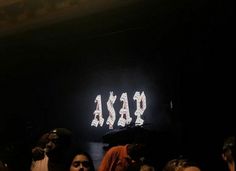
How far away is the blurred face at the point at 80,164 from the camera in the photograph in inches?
194

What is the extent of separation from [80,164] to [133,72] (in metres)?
2.28

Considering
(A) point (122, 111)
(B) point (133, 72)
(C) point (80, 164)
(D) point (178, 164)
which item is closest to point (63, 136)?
(C) point (80, 164)

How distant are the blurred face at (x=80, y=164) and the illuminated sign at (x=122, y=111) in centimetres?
156

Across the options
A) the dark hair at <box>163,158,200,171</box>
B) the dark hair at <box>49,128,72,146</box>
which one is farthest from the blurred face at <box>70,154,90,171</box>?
the dark hair at <box>163,158,200,171</box>

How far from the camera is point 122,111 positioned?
6.51 metres

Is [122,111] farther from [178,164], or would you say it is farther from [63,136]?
[178,164]

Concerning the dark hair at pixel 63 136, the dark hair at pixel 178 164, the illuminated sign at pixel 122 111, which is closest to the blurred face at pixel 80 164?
the dark hair at pixel 63 136

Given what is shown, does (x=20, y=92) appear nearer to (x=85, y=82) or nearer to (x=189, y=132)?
(x=85, y=82)

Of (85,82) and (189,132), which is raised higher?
(85,82)

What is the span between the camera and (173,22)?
20.3 feet

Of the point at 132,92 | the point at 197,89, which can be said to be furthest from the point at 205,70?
the point at 132,92

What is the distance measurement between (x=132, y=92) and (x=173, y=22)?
130 cm

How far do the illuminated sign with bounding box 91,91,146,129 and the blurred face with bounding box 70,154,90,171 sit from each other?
1.56 metres

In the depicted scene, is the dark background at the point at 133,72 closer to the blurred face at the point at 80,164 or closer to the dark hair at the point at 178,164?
the dark hair at the point at 178,164
